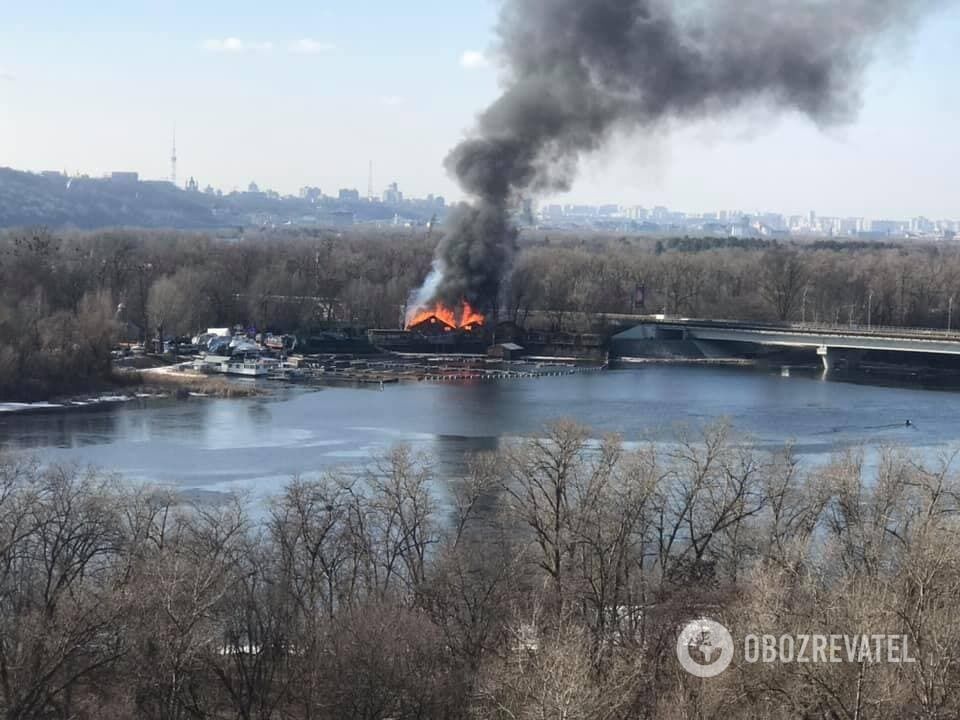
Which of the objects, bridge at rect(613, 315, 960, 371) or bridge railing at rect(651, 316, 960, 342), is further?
bridge railing at rect(651, 316, 960, 342)

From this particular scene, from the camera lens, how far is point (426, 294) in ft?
112

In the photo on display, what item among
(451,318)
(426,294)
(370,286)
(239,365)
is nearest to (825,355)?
(451,318)

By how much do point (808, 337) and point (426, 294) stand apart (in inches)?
328

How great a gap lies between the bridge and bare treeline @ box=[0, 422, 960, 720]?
1826cm

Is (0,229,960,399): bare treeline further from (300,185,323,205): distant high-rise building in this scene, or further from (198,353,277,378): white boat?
(300,185,323,205): distant high-rise building

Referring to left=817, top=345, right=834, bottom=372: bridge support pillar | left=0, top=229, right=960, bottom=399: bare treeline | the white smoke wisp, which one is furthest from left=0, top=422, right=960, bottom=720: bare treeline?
the white smoke wisp

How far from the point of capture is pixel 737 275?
41250mm

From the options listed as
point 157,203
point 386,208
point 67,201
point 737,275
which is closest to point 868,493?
point 737,275

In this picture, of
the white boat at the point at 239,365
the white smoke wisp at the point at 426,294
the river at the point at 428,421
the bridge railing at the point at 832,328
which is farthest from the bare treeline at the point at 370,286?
the river at the point at 428,421

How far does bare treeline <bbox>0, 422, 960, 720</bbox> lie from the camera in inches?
302

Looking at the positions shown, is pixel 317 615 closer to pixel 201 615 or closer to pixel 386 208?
pixel 201 615

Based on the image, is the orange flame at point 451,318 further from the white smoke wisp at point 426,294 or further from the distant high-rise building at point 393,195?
the distant high-rise building at point 393,195

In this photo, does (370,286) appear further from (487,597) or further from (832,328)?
(487,597)

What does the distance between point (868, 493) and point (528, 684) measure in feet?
22.1
